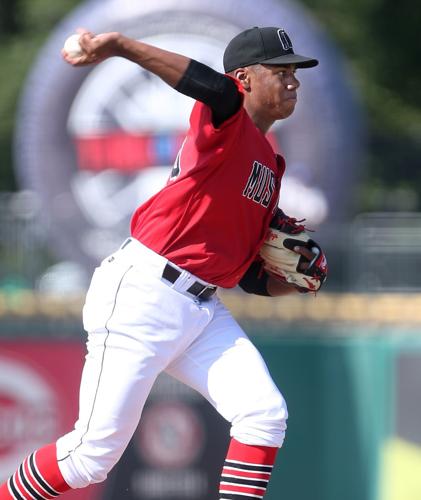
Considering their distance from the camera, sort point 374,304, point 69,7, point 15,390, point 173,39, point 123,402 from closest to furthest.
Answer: point 123,402 < point 15,390 < point 374,304 < point 173,39 < point 69,7

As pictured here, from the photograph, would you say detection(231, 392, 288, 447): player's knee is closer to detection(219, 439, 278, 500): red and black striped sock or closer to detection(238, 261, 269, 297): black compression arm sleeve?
detection(219, 439, 278, 500): red and black striped sock

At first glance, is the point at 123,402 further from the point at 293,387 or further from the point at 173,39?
the point at 173,39

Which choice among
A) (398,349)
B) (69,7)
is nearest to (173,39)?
(398,349)

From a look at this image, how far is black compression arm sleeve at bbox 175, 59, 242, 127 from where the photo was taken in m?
4.00

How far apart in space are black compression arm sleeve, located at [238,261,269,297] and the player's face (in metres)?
0.68

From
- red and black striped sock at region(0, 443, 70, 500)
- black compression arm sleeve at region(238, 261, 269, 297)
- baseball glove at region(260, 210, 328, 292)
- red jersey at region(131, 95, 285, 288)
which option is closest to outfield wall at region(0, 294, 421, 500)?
black compression arm sleeve at region(238, 261, 269, 297)

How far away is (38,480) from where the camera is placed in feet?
14.4

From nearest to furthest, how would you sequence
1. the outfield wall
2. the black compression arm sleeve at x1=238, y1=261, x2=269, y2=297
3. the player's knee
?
1. the player's knee
2. the black compression arm sleeve at x1=238, y1=261, x2=269, y2=297
3. the outfield wall

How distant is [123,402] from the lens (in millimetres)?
4273

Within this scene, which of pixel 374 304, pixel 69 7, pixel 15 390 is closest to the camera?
pixel 15 390

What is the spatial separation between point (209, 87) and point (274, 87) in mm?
453

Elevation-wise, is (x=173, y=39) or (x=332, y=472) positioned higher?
(x=173, y=39)

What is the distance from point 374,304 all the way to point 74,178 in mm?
3918

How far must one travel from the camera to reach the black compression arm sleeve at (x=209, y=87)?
4.00 metres
